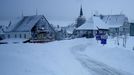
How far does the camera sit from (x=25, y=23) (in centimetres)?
5662

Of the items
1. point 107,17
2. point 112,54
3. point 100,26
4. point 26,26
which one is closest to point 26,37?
point 26,26

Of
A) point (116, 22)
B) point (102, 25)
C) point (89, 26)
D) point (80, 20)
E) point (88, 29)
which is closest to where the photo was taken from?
point (88, 29)

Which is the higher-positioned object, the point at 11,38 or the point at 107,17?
the point at 107,17

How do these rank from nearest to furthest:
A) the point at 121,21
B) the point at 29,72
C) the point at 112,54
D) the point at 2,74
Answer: the point at 2,74
the point at 29,72
the point at 112,54
the point at 121,21

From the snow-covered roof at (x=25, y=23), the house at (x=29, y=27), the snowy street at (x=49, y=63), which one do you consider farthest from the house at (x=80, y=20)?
the snowy street at (x=49, y=63)

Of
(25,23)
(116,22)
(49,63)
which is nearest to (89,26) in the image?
(25,23)

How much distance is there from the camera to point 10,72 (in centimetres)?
889

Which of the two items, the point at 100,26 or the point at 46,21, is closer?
the point at 46,21

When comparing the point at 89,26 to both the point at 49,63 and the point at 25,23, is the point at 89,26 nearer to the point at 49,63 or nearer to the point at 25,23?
the point at 25,23

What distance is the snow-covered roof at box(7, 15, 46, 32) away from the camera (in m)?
54.0

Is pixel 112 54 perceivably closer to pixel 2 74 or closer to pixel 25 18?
pixel 2 74

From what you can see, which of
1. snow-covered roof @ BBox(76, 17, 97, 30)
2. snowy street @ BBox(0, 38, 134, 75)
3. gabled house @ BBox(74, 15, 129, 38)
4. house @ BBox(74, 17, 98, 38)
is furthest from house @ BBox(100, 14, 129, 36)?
snowy street @ BBox(0, 38, 134, 75)

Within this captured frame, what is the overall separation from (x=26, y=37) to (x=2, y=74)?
45.6 meters

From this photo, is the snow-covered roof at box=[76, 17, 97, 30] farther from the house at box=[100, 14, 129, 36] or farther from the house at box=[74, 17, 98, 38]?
the house at box=[100, 14, 129, 36]
